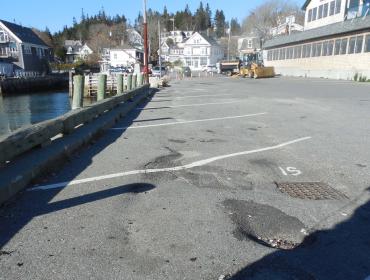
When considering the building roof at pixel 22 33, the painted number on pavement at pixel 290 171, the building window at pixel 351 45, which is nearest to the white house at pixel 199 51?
the building roof at pixel 22 33

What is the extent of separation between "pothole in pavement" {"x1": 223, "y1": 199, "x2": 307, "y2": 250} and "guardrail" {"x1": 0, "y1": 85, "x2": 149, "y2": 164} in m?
3.18

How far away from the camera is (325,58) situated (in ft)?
145

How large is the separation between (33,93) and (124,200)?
2302 inches

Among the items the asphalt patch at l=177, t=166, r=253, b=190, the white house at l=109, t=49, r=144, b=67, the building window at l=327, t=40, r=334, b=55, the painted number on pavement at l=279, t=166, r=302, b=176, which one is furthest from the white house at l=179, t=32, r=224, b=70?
the asphalt patch at l=177, t=166, r=253, b=190

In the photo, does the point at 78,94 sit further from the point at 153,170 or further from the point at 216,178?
the point at 216,178

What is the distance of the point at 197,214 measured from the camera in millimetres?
4695

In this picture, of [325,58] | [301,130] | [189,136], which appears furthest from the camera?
[325,58]

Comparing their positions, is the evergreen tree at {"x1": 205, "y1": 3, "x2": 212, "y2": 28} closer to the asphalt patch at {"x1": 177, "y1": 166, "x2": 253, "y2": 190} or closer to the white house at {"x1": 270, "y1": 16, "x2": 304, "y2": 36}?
the white house at {"x1": 270, "y1": 16, "x2": 304, "y2": 36}

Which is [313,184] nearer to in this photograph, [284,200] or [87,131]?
[284,200]

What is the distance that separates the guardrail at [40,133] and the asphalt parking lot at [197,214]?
2.03 ft

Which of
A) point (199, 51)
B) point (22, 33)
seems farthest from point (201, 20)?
point (22, 33)

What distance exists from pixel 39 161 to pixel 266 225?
3.63 m

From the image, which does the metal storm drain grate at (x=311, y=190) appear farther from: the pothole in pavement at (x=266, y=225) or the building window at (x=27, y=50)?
the building window at (x=27, y=50)

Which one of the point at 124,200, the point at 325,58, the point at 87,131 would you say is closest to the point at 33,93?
the point at 325,58
